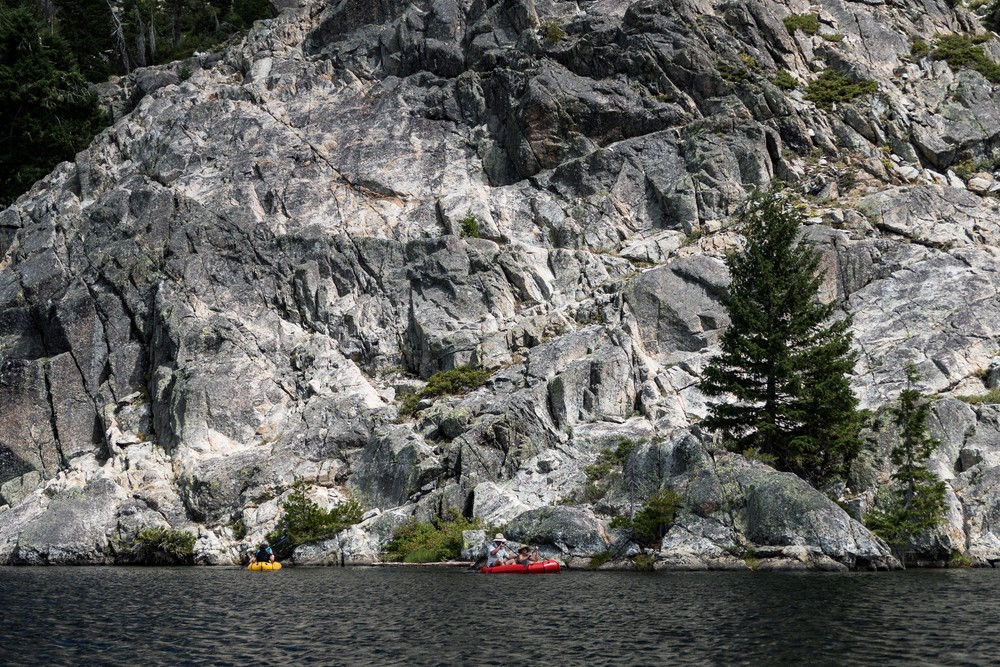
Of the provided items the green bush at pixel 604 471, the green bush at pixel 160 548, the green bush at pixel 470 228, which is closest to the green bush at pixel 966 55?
the green bush at pixel 470 228

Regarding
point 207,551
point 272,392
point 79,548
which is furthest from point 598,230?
point 79,548

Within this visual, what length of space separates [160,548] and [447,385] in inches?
811

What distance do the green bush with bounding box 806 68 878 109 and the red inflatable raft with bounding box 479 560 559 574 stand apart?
51385mm

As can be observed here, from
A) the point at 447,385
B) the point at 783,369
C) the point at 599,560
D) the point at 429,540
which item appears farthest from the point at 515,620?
the point at 447,385

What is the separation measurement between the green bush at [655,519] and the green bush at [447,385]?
18.1 meters

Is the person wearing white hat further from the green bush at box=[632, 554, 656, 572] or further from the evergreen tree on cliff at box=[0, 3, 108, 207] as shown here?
the evergreen tree on cliff at box=[0, 3, 108, 207]

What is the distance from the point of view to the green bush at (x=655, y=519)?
41.3m

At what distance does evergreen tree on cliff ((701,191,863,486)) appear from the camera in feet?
146

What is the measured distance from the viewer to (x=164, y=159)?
7369cm

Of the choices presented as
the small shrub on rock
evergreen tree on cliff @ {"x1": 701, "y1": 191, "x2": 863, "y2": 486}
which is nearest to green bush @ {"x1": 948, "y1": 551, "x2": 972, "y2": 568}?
evergreen tree on cliff @ {"x1": 701, "y1": 191, "x2": 863, "y2": 486}

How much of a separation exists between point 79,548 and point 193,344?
1631cm

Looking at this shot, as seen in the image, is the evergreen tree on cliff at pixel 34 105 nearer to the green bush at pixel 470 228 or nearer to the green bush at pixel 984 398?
the green bush at pixel 470 228

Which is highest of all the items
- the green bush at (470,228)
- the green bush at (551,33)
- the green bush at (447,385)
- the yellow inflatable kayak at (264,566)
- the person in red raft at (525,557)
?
the green bush at (551,33)

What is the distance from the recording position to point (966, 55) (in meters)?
77.2
